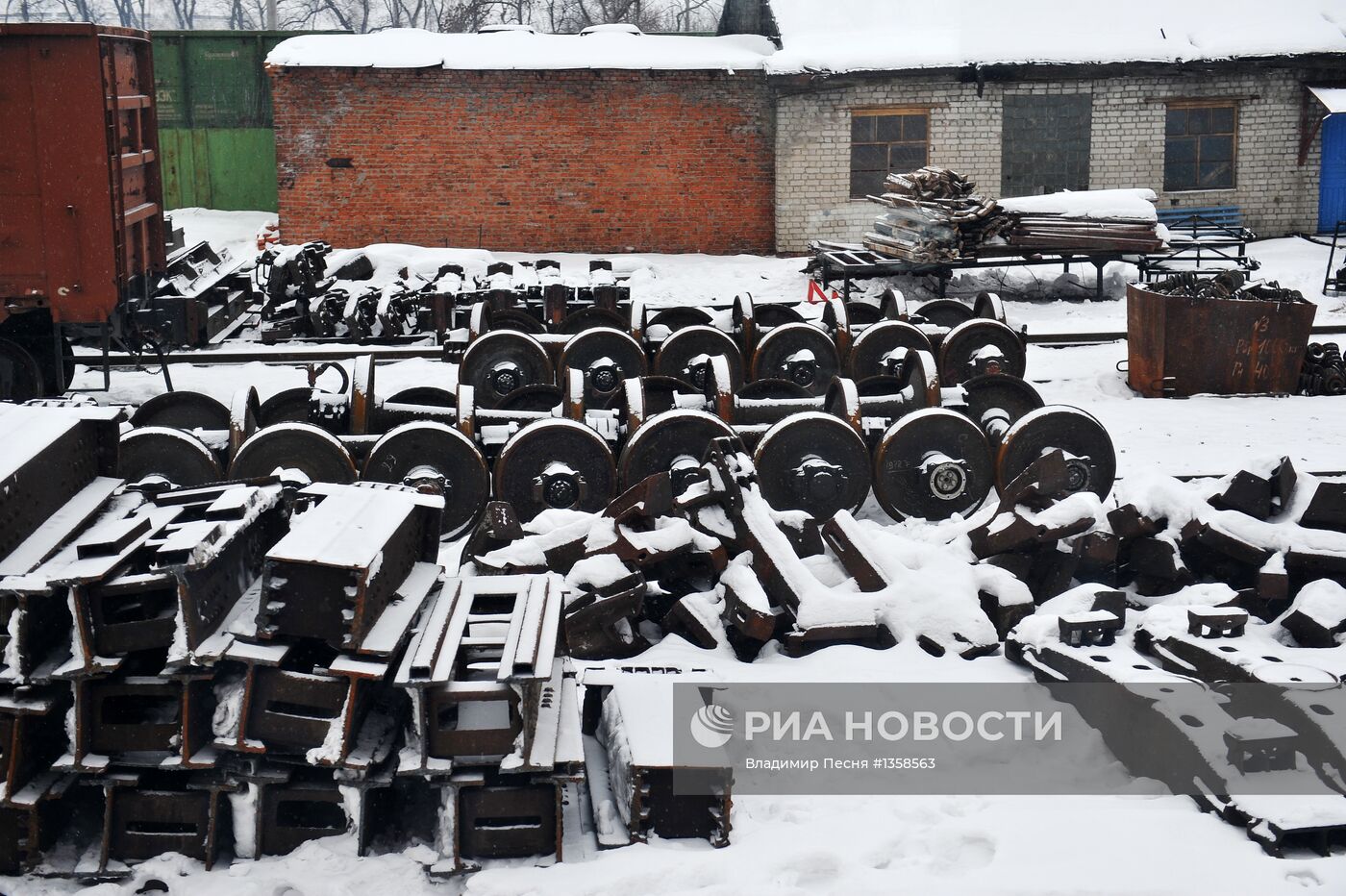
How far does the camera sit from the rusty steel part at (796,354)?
1083 centimetres

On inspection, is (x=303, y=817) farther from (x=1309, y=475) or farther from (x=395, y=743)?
(x=1309, y=475)

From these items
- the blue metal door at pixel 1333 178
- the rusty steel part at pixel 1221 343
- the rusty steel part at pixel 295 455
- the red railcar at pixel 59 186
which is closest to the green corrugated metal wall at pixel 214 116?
the red railcar at pixel 59 186

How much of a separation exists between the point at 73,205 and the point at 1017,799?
9196mm

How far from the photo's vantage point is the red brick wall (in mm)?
20156

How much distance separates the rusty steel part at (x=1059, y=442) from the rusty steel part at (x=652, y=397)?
85.4 inches

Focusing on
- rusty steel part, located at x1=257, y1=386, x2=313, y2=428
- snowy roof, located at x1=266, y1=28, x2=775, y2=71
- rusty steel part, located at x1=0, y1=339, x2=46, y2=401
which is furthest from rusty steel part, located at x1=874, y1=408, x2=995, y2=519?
snowy roof, located at x1=266, y1=28, x2=775, y2=71

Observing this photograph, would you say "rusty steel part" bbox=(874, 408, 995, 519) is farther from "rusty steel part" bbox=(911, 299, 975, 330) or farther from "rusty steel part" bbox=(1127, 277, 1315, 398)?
"rusty steel part" bbox=(911, 299, 975, 330)

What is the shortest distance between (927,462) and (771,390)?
6.78ft

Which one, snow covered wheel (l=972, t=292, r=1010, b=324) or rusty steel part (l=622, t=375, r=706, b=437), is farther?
snow covered wheel (l=972, t=292, r=1010, b=324)

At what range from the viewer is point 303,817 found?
4770mm

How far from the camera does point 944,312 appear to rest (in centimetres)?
1299

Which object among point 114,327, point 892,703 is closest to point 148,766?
point 892,703

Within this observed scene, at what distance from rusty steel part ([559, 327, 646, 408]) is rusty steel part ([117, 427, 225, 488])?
3.18 metres

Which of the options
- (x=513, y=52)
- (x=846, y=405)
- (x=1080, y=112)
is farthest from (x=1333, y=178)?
(x=846, y=405)
